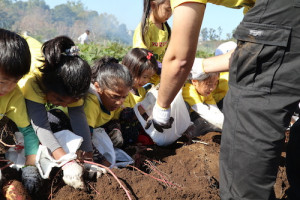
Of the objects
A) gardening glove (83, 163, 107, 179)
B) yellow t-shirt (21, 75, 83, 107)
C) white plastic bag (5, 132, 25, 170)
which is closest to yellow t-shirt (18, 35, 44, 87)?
yellow t-shirt (21, 75, 83, 107)

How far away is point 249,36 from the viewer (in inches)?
56.8

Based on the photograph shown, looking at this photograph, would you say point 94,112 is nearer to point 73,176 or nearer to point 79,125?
point 79,125

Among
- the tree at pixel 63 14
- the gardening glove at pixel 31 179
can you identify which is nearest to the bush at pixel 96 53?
the gardening glove at pixel 31 179

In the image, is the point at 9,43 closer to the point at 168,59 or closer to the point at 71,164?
the point at 71,164

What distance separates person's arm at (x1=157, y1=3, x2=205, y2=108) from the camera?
4.90ft

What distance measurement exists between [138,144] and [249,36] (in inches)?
72.1

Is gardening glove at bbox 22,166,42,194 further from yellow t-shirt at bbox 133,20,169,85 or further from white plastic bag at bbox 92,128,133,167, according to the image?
yellow t-shirt at bbox 133,20,169,85

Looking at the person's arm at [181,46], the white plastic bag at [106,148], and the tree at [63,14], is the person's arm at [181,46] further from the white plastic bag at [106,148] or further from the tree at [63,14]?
the tree at [63,14]

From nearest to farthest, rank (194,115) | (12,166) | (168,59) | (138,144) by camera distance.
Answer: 1. (168,59)
2. (12,166)
3. (138,144)
4. (194,115)

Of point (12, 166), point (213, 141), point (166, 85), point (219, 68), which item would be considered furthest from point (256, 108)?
point (213, 141)

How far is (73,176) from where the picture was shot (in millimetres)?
1763

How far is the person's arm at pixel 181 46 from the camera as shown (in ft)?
4.90

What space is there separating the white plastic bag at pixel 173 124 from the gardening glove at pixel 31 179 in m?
1.26

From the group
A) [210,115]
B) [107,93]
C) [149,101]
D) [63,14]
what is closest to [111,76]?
[107,93]
